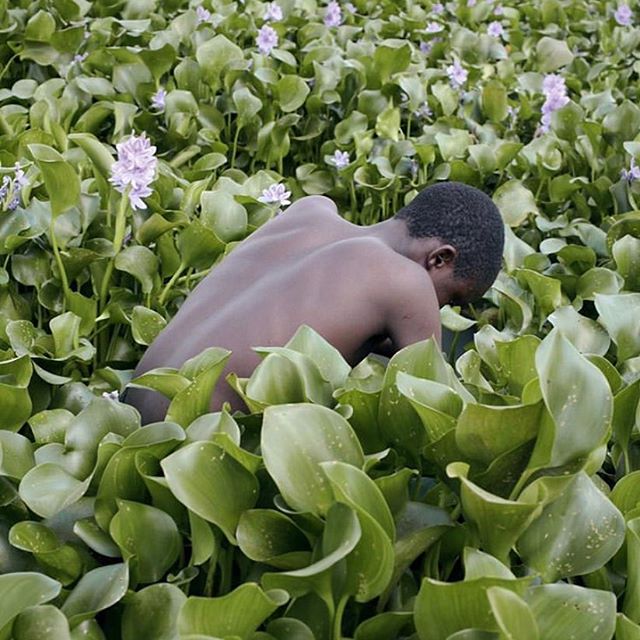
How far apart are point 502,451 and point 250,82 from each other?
259cm

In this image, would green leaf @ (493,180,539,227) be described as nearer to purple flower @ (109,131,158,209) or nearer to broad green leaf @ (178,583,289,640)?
purple flower @ (109,131,158,209)

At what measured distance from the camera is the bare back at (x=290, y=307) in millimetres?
2133

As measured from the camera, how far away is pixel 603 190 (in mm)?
3254

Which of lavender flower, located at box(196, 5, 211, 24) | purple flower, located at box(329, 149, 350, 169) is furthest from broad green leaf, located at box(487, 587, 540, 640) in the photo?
lavender flower, located at box(196, 5, 211, 24)

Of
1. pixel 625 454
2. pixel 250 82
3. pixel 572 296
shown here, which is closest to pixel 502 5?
pixel 250 82

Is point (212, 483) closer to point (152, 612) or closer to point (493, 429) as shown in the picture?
point (152, 612)

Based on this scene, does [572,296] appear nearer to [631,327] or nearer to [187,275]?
[631,327]

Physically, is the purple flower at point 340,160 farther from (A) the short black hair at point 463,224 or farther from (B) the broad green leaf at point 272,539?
(B) the broad green leaf at point 272,539

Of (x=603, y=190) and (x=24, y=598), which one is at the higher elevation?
(x=24, y=598)

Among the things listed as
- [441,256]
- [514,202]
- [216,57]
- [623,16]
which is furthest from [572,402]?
[623,16]

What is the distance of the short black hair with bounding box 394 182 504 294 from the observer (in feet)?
7.68

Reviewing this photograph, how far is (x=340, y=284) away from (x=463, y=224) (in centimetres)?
34

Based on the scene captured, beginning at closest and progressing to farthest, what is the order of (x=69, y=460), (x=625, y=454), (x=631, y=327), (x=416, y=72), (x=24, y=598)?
(x=24, y=598) → (x=69, y=460) → (x=625, y=454) → (x=631, y=327) → (x=416, y=72)

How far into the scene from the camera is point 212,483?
1415mm
